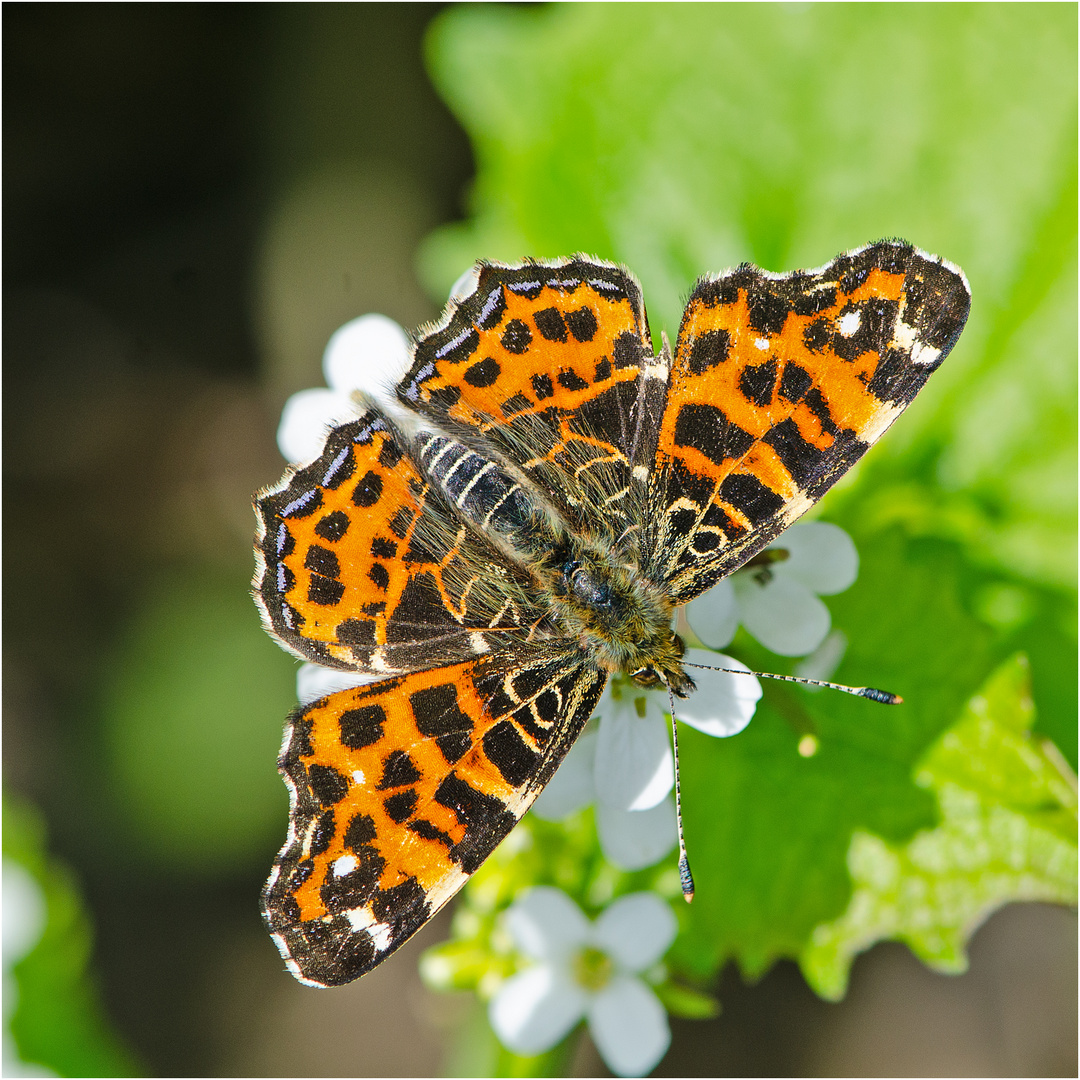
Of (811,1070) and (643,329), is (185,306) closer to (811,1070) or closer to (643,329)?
(643,329)

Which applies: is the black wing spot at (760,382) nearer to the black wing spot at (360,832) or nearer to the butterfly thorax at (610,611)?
the butterfly thorax at (610,611)

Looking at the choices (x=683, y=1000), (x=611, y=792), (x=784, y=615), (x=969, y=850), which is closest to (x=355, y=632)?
(x=611, y=792)

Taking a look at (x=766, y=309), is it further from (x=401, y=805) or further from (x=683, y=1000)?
(x=683, y=1000)

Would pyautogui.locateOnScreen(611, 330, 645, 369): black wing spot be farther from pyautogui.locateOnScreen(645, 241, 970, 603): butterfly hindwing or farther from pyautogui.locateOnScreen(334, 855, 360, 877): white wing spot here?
pyautogui.locateOnScreen(334, 855, 360, 877): white wing spot

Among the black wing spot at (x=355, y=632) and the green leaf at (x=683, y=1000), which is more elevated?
the black wing spot at (x=355, y=632)

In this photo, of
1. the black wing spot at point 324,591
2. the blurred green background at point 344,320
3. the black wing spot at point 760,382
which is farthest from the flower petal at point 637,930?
the black wing spot at point 760,382

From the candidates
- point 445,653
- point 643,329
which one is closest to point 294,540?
point 445,653

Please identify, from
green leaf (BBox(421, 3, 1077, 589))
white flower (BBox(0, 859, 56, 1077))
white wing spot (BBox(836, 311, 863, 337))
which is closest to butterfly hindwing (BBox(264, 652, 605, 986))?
white wing spot (BBox(836, 311, 863, 337))
